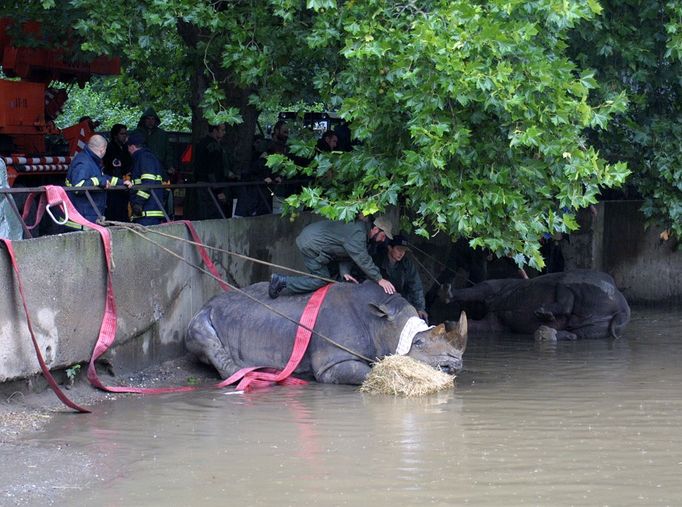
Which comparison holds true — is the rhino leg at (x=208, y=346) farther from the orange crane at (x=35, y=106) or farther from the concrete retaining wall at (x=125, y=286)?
the orange crane at (x=35, y=106)

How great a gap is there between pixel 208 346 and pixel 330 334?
132 cm

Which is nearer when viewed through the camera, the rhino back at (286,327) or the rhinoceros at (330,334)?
the rhinoceros at (330,334)

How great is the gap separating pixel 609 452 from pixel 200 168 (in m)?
8.33

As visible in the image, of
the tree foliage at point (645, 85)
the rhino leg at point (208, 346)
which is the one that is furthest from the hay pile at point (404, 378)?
the tree foliage at point (645, 85)

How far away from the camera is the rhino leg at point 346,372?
11.6 m

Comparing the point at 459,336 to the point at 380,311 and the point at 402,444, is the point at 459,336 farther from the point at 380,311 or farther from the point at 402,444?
the point at 402,444

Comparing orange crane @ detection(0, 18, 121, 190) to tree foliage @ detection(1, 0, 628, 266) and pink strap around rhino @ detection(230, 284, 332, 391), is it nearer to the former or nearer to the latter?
tree foliage @ detection(1, 0, 628, 266)

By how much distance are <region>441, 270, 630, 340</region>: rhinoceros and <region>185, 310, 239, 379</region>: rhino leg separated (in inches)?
168

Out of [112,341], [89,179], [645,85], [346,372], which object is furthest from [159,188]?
[645,85]

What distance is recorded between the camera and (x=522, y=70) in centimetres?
1073

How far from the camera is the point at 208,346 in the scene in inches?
481

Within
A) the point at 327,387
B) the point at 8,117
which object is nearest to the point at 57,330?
the point at 327,387

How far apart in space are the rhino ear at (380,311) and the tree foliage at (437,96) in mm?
910

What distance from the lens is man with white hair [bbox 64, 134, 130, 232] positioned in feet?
39.5
